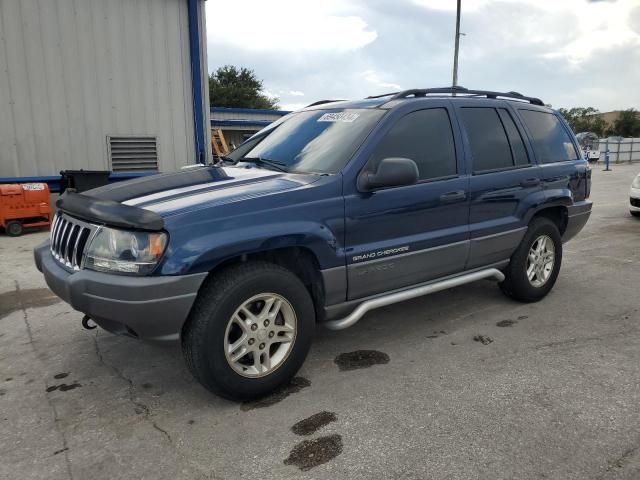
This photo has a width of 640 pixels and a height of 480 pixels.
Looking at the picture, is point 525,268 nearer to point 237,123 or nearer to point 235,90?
point 237,123

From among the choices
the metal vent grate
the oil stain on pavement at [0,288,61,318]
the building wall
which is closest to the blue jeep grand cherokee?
the oil stain on pavement at [0,288,61,318]

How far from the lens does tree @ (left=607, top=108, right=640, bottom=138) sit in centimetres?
6631

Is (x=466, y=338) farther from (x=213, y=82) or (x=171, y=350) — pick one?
(x=213, y=82)

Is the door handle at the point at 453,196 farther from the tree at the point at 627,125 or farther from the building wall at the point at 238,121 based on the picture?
the tree at the point at 627,125

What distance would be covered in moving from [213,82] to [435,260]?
169ft

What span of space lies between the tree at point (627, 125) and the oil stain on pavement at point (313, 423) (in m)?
75.9

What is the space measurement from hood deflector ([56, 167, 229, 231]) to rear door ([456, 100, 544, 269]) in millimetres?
1969

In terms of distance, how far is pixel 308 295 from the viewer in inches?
122

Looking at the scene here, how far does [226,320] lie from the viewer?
109 inches

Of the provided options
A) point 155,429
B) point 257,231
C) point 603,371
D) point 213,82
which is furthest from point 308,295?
point 213,82

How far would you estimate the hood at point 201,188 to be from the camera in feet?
9.32

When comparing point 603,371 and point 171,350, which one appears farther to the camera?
point 171,350

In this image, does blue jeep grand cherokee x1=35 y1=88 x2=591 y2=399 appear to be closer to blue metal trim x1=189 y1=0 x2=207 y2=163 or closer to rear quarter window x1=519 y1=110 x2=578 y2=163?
rear quarter window x1=519 y1=110 x2=578 y2=163

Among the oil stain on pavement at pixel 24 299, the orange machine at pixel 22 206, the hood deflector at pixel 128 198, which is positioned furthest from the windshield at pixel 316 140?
the orange machine at pixel 22 206
